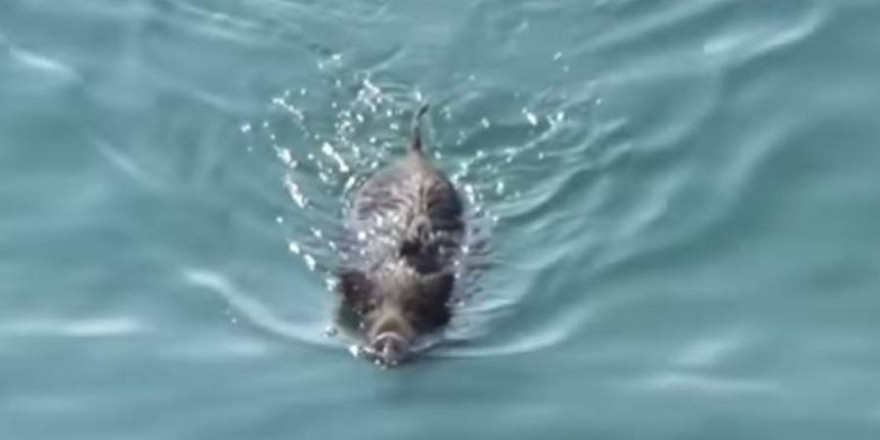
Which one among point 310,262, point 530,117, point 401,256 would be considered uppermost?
point 530,117

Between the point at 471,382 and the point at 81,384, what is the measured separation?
5.86 feet

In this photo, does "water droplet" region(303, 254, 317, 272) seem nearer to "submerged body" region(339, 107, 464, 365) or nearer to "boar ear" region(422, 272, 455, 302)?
"submerged body" region(339, 107, 464, 365)

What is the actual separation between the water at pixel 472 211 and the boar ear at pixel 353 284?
0.12 meters

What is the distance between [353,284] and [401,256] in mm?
278

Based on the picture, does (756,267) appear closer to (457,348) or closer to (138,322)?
(457,348)

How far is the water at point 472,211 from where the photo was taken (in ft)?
34.8

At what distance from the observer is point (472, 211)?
38.6 feet

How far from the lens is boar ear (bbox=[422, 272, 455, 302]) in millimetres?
11008

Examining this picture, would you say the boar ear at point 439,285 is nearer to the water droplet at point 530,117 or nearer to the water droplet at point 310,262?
the water droplet at point 310,262

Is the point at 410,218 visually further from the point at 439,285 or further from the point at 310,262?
the point at 310,262

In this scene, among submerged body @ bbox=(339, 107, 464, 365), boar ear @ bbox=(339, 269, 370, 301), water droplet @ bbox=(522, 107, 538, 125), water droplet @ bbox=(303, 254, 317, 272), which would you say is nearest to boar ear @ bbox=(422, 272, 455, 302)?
submerged body @ bbox=(339, 107, 464, 365)

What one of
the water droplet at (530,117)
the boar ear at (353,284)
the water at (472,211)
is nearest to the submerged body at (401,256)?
the boar ear at (353,284)

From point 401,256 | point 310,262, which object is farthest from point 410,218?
point 310,262

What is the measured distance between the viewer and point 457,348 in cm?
1084
